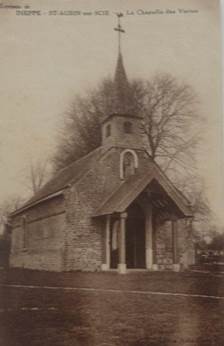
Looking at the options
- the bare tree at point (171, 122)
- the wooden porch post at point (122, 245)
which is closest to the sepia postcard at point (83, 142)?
the bare tree at point (171, 122)

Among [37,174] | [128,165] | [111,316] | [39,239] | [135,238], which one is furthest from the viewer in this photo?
[135,238]

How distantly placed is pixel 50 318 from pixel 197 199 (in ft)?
4.95

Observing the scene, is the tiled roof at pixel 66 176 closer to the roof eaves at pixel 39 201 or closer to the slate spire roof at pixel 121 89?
the roof eaves at pixel 39 201

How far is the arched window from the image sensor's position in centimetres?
451

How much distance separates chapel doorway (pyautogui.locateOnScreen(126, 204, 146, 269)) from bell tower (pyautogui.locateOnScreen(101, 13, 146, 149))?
692 mm

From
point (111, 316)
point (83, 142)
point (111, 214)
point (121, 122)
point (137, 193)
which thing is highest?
point (121, 122)

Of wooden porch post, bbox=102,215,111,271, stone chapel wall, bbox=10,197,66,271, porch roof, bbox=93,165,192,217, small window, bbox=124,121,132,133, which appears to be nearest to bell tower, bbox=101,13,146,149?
small window, bbox=124,121,132,133

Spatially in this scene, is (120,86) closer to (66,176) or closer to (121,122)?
(121,122)

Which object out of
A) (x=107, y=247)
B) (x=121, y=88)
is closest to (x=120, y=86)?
(x=121, y=88)

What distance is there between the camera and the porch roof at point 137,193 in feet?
13.6

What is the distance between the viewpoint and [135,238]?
4738 mm

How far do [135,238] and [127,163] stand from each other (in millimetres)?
770

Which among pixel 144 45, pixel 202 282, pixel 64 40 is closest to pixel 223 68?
pixel 144 45

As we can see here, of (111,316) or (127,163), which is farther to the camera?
(127,163)
